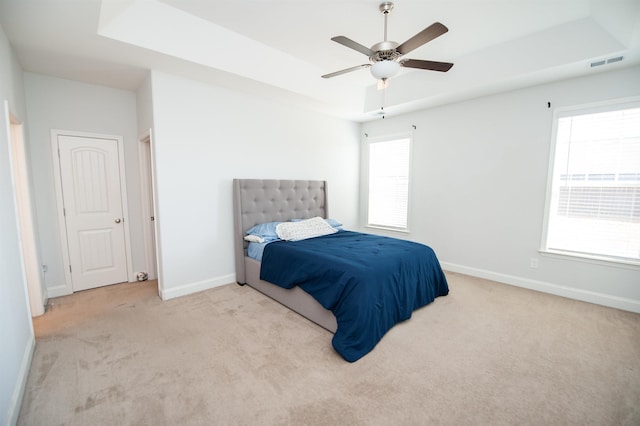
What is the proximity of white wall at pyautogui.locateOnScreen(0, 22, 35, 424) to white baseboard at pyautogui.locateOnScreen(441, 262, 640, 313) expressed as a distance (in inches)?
186

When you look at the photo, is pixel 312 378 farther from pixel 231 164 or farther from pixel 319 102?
pixel 319 102

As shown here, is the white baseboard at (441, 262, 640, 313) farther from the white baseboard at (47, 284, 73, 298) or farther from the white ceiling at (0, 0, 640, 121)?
the white baseboard at (47, 284, 73, 298)

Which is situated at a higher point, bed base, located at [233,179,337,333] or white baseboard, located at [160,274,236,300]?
bed base, located at [233,179,337,333]

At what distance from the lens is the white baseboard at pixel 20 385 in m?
1.54

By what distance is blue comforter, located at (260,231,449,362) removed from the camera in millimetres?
2250

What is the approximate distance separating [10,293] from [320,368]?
219 cm

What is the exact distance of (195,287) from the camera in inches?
136

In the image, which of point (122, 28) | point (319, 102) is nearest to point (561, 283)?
point (319, 102)

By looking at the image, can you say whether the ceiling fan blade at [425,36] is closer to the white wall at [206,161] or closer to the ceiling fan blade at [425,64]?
the ceiling fan blade at [425,64]

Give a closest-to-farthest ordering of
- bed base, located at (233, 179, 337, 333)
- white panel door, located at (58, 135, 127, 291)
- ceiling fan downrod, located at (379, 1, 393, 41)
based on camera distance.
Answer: ceiling fan downrod, located at (379, 1, 393, 41) → bed base, located at (233, 179, 337, 333) → white panel door, located at (58, 135, 127, 291)

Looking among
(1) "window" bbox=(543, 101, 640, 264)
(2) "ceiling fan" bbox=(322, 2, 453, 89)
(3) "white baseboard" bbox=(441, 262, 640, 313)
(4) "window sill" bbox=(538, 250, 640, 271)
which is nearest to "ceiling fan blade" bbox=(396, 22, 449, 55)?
(2) "ceiling fan" bbox=(322, 2, 453, 89)

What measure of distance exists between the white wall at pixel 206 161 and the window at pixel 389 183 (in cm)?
159

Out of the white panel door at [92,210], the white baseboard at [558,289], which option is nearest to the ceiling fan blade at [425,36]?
the white baseboard at [558,289]

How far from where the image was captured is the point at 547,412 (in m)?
1.66
